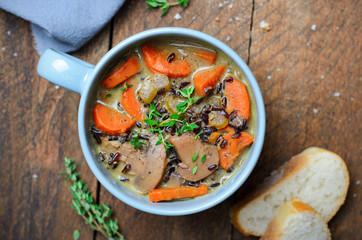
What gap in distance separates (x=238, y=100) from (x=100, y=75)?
28.6 inches

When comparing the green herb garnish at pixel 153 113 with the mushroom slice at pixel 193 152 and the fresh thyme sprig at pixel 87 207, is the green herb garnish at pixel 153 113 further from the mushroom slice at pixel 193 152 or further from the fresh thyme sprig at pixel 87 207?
the fresh thyme sprig at pixel 87 207

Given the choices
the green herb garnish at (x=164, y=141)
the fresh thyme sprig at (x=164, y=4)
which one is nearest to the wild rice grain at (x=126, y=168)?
the green herb garnish at (x=164, y=141)

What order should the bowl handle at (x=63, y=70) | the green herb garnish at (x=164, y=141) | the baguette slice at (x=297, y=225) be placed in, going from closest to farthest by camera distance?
the bowl handle at (x=63, y=70)
the green herb garnish at (x=164, y=141)
the baguette slice at (x=297, y=225)

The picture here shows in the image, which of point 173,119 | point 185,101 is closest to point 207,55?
point 185,101

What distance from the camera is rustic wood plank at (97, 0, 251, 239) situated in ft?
7.17

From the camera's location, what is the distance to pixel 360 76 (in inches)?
87.3

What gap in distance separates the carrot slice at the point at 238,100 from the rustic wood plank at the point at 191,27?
0.46 metres

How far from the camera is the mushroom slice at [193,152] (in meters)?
1.80

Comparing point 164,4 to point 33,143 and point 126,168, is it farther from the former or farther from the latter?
point 33,143

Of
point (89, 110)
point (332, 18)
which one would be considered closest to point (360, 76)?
point (332, 18)

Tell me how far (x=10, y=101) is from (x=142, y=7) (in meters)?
1.06

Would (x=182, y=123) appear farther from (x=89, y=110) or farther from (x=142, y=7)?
(x=142, y=7)

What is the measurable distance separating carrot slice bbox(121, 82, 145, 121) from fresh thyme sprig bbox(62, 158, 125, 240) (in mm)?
675

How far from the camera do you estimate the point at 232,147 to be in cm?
180
